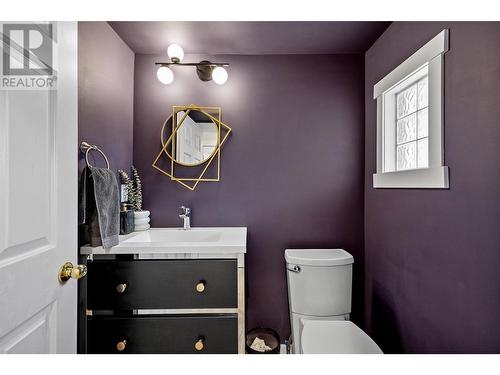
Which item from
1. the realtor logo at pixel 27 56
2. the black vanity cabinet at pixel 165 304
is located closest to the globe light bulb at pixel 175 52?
the realtor logo at pixel 27 56

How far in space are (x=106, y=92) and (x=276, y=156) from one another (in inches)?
46.4

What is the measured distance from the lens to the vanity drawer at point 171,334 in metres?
1.14

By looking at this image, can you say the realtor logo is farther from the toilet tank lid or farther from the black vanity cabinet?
the toilet tank lid

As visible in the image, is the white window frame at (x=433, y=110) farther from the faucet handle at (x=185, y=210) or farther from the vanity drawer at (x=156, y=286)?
the faucet handle at (x=185, y=210)

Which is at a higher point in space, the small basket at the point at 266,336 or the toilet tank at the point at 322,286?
the toilet tank at the point at 322,286

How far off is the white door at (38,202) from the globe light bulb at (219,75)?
3.07ft

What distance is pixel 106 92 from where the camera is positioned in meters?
1.41

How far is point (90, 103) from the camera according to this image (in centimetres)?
126

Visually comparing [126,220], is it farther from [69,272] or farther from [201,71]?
[201,71]

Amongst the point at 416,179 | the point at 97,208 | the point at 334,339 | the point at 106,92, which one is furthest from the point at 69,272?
the point at 416,179

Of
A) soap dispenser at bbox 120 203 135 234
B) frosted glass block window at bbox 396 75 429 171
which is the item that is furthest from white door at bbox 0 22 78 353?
frosted glass block window at bbox 396 75 429 171
